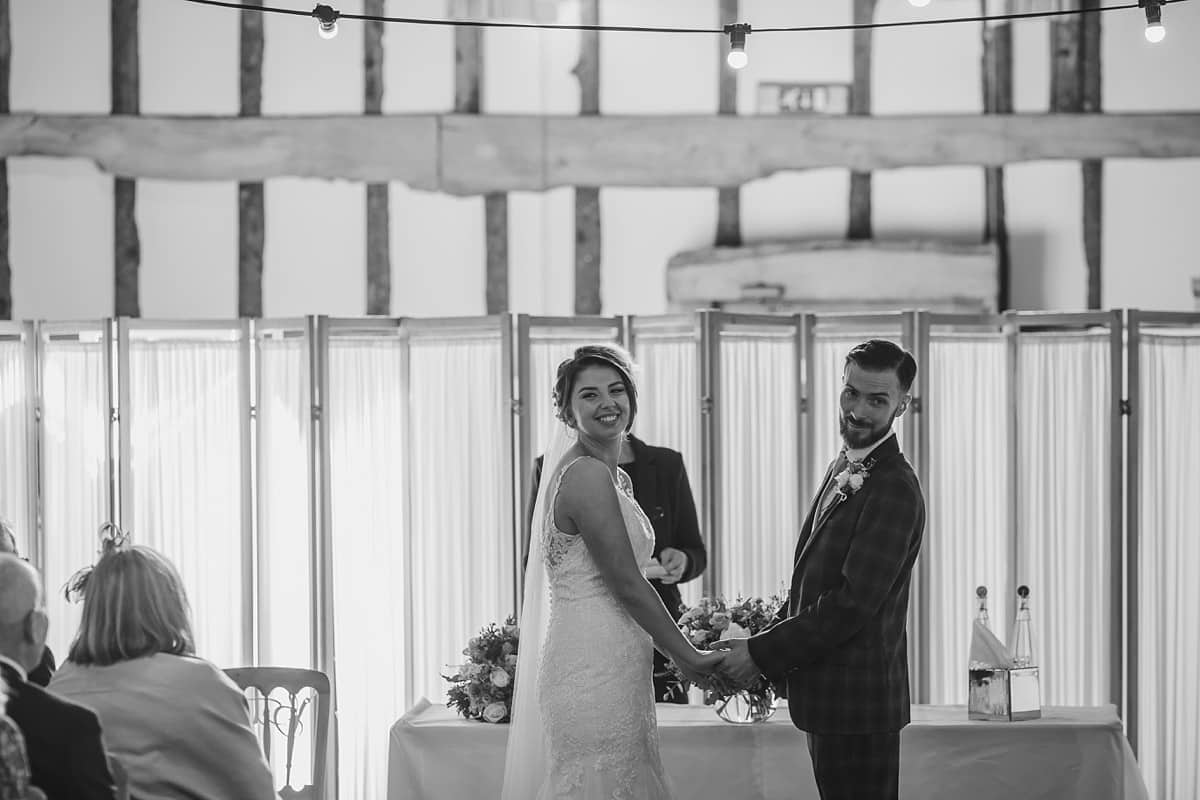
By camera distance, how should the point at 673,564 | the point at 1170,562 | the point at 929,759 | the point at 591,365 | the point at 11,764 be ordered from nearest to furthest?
the point at 11,764, the point at 591,365, the point at 929,759, the point at 673,564, the point at 1170,562

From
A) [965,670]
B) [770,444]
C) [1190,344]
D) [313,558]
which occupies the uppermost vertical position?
[1190,344]

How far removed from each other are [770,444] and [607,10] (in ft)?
7.95

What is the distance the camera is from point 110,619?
2.63 metres

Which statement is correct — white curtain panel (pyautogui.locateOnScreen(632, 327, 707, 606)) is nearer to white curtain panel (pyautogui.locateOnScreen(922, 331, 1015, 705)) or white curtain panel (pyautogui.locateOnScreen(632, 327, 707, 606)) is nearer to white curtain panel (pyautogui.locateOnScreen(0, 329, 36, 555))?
white curtain panel (pyautogui.locateOnScreen(922, 331, 1015, 705))

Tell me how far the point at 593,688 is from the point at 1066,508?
298cm

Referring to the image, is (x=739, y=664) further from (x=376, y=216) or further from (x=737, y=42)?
(x=376, y=216)

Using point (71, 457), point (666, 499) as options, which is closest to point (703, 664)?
point (666, 499)

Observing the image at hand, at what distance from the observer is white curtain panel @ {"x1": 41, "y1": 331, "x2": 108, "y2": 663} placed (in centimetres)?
559

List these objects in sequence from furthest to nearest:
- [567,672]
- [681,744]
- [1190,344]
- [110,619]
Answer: [1190,344] → [681,744] → [567,672] → [110,619]

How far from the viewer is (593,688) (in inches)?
126

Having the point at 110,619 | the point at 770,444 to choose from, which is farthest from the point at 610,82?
the point at 110,619

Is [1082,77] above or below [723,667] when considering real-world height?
above

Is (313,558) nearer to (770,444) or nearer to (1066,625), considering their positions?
(770,444)

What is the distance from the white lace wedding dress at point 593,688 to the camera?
319cm
